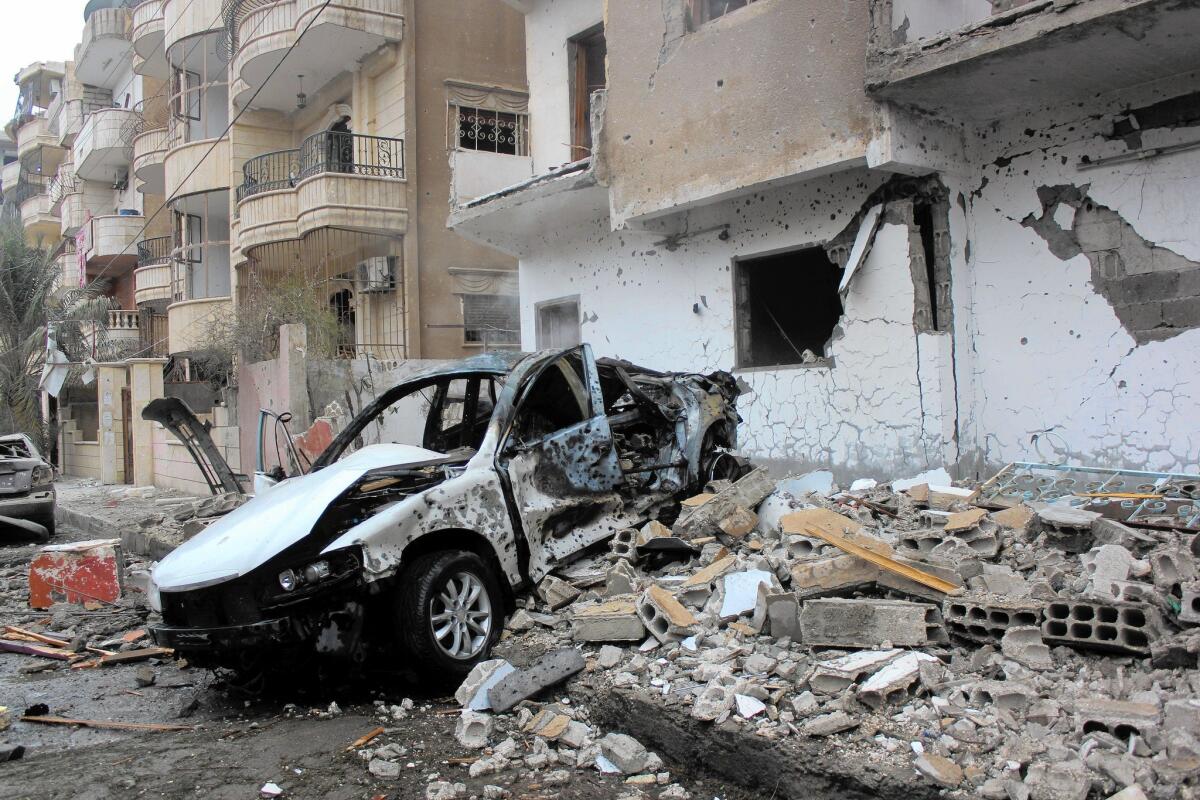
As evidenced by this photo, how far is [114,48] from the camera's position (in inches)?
1262

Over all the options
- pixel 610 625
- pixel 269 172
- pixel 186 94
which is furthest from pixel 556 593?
pixel 186 94

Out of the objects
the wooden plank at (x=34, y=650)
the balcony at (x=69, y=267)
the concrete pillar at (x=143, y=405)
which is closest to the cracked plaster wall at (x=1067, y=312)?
the wooden plank at (x=34, y=650)

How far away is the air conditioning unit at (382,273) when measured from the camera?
59.2ft

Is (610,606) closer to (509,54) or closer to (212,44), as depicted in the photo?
(509,54)

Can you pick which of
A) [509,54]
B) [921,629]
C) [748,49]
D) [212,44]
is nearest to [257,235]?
[509,54]

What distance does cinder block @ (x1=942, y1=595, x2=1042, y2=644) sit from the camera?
398 cm

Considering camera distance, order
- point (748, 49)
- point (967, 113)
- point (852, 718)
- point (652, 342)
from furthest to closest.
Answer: point (652, 342) < point (748, 49) < point (967, 113) < point (852, 718)

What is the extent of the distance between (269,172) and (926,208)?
1622 cm

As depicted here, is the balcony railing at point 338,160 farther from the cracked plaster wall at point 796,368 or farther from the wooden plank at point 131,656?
the wooden plank at point 131,656

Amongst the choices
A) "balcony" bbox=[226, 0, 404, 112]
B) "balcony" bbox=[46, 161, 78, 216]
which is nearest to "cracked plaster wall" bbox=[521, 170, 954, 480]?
"balcony" bbox=[226, 0, 404, 112]

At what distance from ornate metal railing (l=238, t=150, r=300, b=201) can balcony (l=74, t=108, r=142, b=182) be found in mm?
12832

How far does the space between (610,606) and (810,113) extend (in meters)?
5.10

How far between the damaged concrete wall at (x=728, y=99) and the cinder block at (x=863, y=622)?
4758 millimetres

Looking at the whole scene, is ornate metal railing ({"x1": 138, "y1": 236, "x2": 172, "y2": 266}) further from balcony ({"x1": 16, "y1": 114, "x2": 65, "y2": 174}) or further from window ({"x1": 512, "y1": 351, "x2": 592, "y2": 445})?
window ({"x1": 512, "y1": 351, "x2": 592, "y2": 445})
